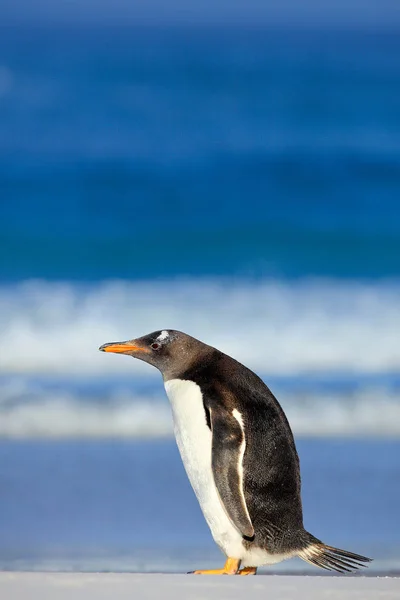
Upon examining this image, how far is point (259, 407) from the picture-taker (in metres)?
3.74

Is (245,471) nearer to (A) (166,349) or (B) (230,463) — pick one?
(B) (230,463)

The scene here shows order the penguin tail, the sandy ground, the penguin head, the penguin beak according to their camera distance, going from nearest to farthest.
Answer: the sandy ground → the penguin tail → the penguin head → the penguin beak

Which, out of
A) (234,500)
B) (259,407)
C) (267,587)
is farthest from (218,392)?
(267,587)

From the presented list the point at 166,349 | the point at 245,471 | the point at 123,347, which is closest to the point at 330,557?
the point at 245,471

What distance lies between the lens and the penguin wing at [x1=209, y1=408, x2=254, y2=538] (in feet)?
11.8

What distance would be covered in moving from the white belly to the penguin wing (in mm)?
61

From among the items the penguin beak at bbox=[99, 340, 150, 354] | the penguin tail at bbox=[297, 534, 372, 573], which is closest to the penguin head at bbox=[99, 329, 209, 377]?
the penguin beak at bbox=[99, 340, 150, 354]

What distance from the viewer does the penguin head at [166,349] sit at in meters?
4.02

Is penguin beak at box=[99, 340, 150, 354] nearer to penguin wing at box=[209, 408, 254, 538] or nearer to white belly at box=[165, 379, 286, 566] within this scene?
white belly at box=[165, 379, 286, 566]

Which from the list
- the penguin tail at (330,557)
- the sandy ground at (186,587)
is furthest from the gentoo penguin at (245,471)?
the sandy ground at (186,587)

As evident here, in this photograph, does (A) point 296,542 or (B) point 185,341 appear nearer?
(A) point 296,542

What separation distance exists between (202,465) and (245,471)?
0.20 metres

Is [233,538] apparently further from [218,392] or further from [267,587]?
[267,587]

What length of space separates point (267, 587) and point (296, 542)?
1063mm
